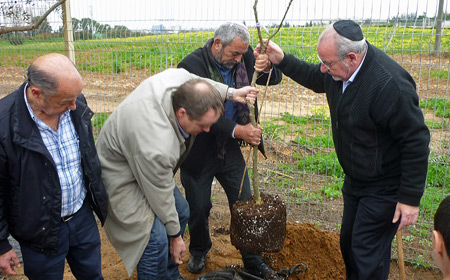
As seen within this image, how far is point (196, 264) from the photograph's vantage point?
12.5ft

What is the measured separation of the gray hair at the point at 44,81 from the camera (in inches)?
87.4

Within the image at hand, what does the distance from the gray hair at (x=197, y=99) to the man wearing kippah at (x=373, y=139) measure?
0.77 m

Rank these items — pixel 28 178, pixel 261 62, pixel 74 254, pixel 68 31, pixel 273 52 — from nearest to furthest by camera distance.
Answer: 1. pixel 28 178
2. pixel 74 254
3. pixel 261 62
4. pixel 273 52
5. pixel 68 31

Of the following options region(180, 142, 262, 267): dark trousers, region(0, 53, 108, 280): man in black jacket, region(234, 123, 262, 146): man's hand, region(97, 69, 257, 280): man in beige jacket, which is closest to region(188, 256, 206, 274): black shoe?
region(180, 142, 262, 267): dark trousers

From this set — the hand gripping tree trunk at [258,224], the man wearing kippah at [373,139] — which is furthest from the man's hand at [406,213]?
the hand gripping tree trunk at [258,224]

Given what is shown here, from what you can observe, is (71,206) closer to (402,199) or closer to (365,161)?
(365,161)

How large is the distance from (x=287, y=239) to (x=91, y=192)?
2.05 metres

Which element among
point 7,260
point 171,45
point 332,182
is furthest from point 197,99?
point 332,182

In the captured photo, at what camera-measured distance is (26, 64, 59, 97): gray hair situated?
2221mm

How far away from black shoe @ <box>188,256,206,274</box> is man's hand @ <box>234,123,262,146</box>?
1.32 m

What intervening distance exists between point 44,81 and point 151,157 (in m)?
0.69

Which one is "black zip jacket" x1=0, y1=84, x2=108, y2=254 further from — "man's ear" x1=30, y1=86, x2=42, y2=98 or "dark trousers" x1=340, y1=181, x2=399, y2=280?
"dark trousers" x1=340, y1=181, x2=399, y2=280

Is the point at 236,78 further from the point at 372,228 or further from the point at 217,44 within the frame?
the point at 372,228

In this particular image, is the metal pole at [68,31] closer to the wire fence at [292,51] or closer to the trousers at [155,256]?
the wire fence at [292,51]
